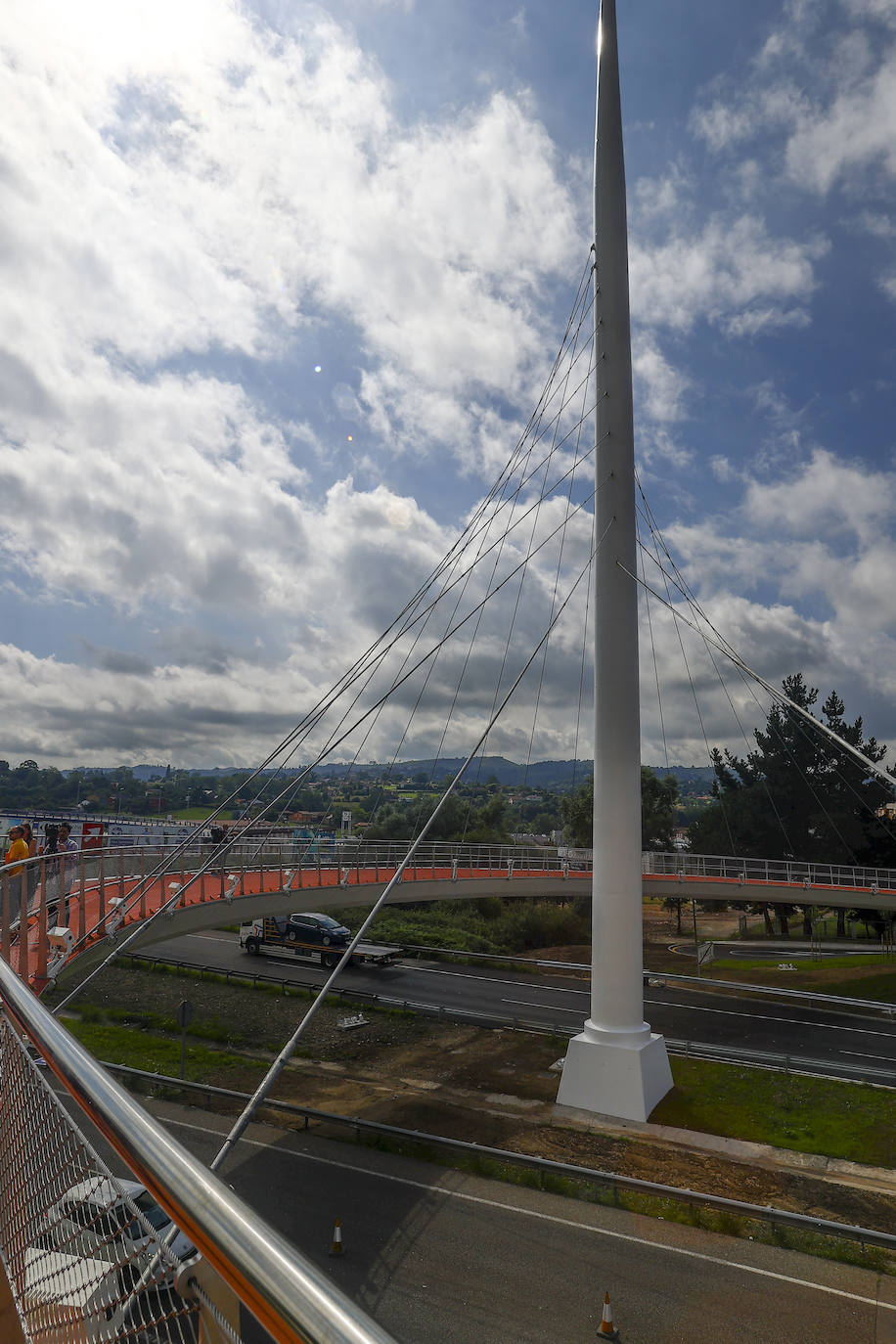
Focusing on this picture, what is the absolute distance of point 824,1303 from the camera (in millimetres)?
10227

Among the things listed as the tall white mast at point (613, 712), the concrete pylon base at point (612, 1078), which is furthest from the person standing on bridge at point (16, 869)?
the concrete pylon base at point (612, 1078)

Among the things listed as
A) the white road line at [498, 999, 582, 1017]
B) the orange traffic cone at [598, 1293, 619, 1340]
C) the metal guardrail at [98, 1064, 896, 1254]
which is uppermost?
the orange traffic cone at [598, 1293, 619, 1340]

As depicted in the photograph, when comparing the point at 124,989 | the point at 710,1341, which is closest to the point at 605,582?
the point at 710,1341

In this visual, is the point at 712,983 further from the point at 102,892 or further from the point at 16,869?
the point at 16,869

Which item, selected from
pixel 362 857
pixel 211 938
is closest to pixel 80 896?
pixel 362 857

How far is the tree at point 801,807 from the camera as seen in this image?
42281mm

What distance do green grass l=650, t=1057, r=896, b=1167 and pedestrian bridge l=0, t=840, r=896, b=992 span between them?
24.9 feet

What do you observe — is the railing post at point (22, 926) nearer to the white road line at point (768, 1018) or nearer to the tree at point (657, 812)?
the white road line at point (768, 1018)

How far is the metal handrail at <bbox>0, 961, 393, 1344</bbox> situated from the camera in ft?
3.34

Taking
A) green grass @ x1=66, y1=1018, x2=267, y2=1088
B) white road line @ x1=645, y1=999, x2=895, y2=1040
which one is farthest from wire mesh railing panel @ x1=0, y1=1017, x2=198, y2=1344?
white road line @ x1=645, y1=999, x2=895, y2=1040

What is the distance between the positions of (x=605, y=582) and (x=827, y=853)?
103 feet

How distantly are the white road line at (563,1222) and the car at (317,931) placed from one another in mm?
16617

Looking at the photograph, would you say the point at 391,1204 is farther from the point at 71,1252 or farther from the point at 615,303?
the point at 615,303

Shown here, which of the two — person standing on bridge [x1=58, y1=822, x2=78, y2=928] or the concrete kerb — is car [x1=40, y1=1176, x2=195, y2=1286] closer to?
person standing on bridge [x1=58, y1=822, x2=78, y2=928]
